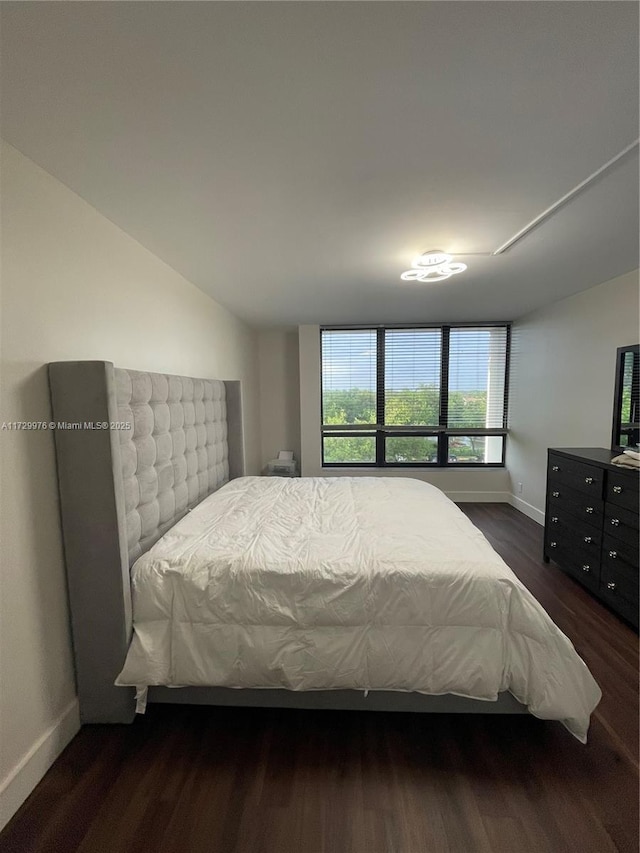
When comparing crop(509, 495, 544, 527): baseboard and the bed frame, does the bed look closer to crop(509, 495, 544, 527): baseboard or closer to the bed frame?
the bed frame

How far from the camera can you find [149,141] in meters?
1.16

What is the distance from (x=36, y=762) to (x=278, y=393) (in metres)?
3.89

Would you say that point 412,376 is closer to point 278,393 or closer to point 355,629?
point 278,393

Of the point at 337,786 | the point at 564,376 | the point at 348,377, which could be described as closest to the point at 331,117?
the point at 337,786

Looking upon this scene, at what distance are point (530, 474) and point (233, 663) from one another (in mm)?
3810

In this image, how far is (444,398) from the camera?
4.53 m

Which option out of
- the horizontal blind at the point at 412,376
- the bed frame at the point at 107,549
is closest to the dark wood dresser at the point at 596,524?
the bed frame at the point at 107,549

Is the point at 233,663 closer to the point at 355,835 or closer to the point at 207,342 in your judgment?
the point at 355,835

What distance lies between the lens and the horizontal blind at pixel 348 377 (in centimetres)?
455

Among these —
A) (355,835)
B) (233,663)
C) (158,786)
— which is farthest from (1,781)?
(355,835)

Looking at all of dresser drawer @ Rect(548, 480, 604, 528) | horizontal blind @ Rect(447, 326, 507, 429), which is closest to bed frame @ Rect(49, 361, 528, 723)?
dresser drawer @ Rect(548, 480, 604, 528)

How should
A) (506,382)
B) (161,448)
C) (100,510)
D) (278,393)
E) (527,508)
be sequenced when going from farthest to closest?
(278,393) → (506,382) → (527,508) → (161,448) → (100,510)

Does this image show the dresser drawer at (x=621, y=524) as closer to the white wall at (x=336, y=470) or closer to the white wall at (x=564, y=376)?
the white wall at (x=564, y=376)

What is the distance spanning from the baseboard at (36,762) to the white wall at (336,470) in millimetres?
3242
